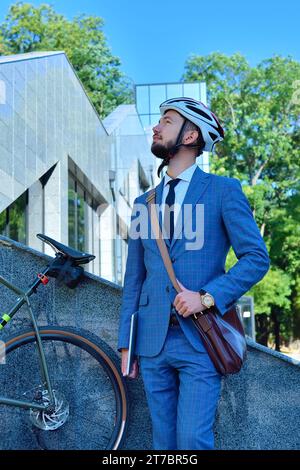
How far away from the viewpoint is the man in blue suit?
9.36 feet

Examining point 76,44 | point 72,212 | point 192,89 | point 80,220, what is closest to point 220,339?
point 72,212

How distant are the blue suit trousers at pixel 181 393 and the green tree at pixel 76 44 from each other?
34.8m

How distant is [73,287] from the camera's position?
3879 mm

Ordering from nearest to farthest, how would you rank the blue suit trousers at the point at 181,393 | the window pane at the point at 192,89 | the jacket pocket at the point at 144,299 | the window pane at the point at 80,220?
the blue suit trousers at the point at 181,393 → the jacket pocket at the point at 144,299 → the window pane at the point at 80,220 → the window pane at the point at 192,89

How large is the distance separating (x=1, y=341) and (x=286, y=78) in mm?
35752

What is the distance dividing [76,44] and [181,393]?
37.6m

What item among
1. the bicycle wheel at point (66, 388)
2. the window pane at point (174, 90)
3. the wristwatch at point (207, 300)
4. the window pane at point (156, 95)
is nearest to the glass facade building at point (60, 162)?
the bicycle wheel at point (66, 388)

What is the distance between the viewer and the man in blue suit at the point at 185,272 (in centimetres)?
285

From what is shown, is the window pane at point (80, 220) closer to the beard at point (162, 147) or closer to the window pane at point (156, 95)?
the beard at point (162, 147)

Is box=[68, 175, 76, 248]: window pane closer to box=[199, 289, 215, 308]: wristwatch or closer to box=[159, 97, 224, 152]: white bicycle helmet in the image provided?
box=[159, 97, 224, 152]: white bicycle helmet

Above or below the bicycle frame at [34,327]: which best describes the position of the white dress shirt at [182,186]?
above

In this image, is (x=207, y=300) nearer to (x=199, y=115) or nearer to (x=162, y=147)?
(x=162, y=147)
